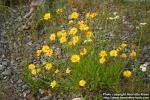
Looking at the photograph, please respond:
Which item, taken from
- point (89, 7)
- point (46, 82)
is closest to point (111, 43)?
point (46, 82)

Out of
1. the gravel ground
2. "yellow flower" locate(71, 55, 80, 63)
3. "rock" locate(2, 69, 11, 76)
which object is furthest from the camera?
"rock" locate(2, 69, 11, 76)

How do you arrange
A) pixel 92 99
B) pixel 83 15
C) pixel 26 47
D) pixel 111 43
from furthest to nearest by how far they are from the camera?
1. pixel 83 15
2. pixel 26 47
3. pixel 111 43
4. pixel 92 99

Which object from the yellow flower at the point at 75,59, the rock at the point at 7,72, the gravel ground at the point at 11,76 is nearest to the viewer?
the yellow flower at the point at 75,59

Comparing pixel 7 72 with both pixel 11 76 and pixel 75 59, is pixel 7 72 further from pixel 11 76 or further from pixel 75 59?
pixel 75 59

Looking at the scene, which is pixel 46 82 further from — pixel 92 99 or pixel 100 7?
pixel 100 7

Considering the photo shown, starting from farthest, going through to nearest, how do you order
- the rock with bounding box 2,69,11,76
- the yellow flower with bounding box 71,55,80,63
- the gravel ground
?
the rock with bounding box 2,69,11,76
the gravel ground
the yellow flower with bounding box 71,55,80,63

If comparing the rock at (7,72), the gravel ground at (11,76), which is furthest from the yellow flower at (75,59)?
the rock at (7,72)

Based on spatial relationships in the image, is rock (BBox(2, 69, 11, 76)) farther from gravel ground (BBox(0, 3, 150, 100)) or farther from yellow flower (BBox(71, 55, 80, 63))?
yellow flower (BBox(71, 55, 80, 63))

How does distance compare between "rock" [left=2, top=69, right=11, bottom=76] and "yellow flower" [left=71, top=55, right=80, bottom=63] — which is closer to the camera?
"yellow flower" [left=71, top=55, right=80, bottom=63]

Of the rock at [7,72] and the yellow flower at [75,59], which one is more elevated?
the yellow flower at [75,59]

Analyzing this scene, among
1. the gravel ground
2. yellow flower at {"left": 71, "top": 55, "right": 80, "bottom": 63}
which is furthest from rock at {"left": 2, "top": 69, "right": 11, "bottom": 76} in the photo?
yellow flower at {"left": 71, "top": 55, "right": 80, "bottom": 63}

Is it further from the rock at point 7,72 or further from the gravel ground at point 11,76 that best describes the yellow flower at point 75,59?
the rock at point 7,72
